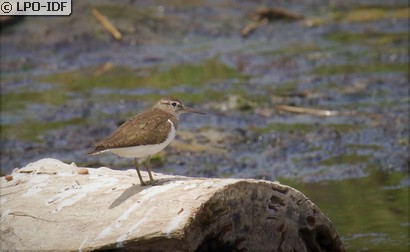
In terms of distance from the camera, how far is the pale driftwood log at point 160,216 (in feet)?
20.2

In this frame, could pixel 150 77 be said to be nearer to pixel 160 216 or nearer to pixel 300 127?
pixel 300 127

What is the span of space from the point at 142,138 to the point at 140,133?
0.05 meters

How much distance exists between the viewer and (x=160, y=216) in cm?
621

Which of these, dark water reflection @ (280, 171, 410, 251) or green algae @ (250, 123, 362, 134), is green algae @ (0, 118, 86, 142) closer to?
green algae @ (250, 123, 362, 134)

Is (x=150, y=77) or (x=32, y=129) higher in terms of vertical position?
(x=150, y=77)

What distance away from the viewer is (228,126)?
12859 mm

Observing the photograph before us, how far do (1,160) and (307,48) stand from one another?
7.39 m

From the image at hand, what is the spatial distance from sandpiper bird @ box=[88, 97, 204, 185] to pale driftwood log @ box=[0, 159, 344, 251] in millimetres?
221

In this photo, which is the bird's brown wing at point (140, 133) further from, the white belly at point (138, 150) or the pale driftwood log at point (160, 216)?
the pale driftwood log at point (160, 216)

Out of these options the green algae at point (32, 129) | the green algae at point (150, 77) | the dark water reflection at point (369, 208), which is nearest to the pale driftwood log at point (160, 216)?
the dark water reflection at point (369, 208)

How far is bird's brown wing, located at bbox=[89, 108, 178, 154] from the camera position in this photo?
6.77 meters

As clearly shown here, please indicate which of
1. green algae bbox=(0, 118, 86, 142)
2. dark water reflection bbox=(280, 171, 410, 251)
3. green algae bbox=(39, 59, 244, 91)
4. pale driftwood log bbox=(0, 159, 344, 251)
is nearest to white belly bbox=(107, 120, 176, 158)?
pale driftwood log bbox=(0, 159, 344, 251)

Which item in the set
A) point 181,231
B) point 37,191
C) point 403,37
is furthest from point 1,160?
point 403,37

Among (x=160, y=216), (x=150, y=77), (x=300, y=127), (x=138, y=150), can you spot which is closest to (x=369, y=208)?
(x=300, y=127)
